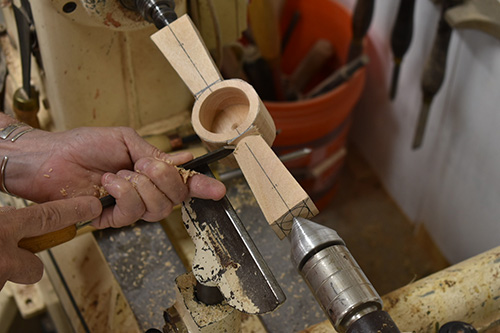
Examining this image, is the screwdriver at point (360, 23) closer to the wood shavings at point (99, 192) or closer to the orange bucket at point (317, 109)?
the orange bucket at point (317, 109)

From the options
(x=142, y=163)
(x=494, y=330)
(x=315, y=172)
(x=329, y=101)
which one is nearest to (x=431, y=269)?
(x=315, y=172)

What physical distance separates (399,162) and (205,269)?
3.88ft

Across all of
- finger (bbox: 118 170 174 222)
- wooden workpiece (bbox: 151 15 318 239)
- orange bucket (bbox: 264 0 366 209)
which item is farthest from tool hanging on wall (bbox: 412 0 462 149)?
finger (bbox: 118 170 174 222)

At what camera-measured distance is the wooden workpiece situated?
0.62m

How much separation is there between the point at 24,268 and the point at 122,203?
0.47 feet

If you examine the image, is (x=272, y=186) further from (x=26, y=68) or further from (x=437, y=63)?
(x=437, y=63)

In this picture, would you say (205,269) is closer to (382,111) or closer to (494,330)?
(494,330)

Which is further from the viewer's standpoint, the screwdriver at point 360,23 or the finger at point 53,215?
the screwdriver at point 360,23

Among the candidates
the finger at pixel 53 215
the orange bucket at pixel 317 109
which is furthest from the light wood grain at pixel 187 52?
the orange bucket at pixel 317 109

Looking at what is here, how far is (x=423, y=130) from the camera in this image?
4.45 ft

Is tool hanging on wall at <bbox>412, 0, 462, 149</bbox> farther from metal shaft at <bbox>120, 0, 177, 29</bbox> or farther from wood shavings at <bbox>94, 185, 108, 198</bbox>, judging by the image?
wood shavings at <bbox>94, 185, 108, 198</bbox>

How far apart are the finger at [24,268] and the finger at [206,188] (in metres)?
0.21

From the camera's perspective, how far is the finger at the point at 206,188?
0.67 meters

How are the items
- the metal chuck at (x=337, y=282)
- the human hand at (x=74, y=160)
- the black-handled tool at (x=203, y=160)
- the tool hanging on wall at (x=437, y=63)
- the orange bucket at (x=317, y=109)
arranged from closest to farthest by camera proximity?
the metal chuck at (x=337, y=282), the black-handled tool at (x=203, y=160), the human hand at (x=74, y=160), the tool hanging on wall at (x=437, y=63), the orange bucket at (x=317, y=109)
